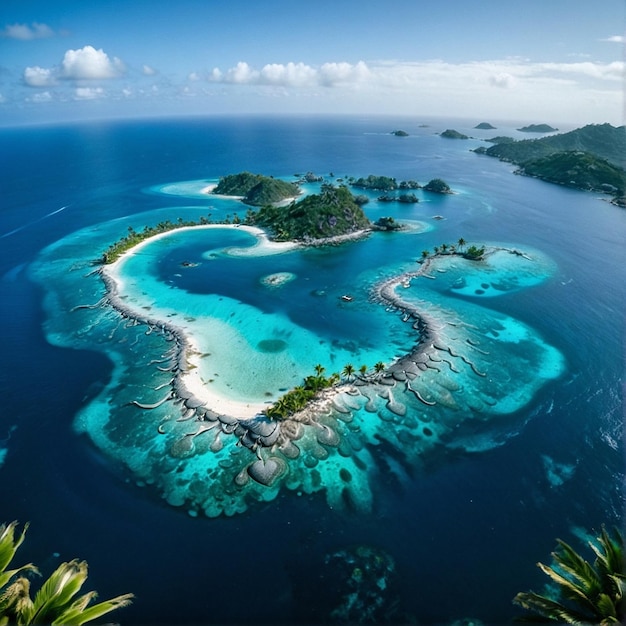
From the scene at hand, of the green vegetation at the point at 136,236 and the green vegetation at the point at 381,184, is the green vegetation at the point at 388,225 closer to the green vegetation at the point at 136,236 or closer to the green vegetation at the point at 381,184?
Result: the green vegetation at the point at 136,236

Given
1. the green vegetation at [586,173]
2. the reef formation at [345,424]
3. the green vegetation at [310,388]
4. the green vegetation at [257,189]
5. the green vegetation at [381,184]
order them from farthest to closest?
1. the green vegetation at [381,184]
2. the green vegetation at [586,173]
3. the green vegetation at [257,189]
4. the green vegetation at [310,388]
5. the reef formation at [345,424]

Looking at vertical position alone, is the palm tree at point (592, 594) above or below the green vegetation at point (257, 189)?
above

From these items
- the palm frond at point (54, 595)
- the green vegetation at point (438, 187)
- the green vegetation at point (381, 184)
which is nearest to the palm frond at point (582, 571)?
the palm frond at point (54, 595)

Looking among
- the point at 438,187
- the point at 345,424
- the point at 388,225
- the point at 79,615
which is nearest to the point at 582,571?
the point at 79,615

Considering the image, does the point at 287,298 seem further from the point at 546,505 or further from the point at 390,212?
the point at 390,212

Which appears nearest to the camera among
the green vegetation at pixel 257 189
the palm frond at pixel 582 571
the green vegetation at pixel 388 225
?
the palm frond at pixel 582 571

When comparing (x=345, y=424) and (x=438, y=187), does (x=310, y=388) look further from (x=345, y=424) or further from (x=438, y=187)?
(x=438, y=187)

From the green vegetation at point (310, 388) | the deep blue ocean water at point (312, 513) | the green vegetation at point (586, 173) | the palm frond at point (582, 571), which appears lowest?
the deep blue ocean water at point (312, 513)
